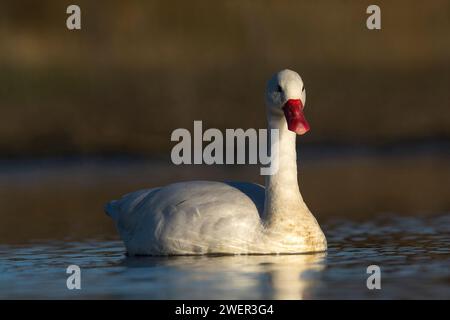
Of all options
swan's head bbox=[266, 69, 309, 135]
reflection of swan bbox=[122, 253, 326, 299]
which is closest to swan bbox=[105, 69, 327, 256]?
swan's head bbox=[266, 69, 309, 135]

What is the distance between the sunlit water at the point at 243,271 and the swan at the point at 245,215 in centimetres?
17

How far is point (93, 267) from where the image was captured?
1731 centimetres

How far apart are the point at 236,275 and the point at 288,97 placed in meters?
2.37

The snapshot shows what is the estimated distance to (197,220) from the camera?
1764cm

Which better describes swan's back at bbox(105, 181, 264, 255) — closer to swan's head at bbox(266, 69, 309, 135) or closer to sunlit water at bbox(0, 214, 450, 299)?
sunlit water at bbox(0, 214, 450, 299)

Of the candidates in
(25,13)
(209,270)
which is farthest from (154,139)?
(209,270)

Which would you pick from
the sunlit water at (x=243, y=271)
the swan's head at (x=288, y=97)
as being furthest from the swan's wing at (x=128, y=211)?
the swan's head at (x=288, y=97)

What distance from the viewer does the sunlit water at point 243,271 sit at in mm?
15242

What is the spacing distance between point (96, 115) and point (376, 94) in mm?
5817

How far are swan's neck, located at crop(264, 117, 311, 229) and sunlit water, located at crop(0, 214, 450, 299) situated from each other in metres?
0.43

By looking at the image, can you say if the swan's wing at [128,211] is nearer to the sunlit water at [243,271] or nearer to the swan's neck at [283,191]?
the sunlit water at [243,271]

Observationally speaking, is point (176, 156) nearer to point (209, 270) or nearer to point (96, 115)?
point (96, 115)

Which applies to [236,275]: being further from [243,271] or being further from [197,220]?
[197,220]

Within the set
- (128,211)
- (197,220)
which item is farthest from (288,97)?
(128,211)
